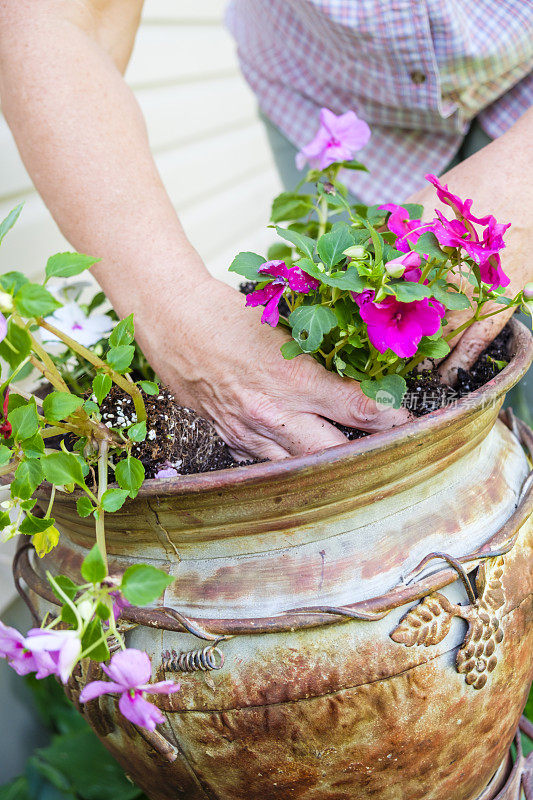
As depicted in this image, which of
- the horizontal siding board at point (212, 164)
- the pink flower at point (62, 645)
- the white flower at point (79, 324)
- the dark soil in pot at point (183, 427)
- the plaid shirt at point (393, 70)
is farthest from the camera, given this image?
the horizontal siding board at point (212, 164)

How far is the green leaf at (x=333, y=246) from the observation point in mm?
782

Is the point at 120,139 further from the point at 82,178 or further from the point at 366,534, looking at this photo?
the point at 366,534

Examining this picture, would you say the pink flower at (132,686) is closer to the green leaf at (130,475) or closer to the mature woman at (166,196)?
the green leaf at (130,475)

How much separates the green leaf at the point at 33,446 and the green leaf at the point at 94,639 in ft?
0.61

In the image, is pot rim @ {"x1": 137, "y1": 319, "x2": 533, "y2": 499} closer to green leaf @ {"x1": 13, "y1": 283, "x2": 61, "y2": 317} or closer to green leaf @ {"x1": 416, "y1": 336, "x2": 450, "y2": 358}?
green leaf @ {"x1": 416, "y1": 336, "x2": 450, "y2": 358}

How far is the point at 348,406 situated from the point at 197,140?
2191 mm

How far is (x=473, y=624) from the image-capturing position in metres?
0.81

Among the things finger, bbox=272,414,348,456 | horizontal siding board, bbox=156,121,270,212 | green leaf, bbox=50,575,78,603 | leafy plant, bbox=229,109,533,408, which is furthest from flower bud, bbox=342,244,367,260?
horizontal siding board, bbox=156,121,270,212

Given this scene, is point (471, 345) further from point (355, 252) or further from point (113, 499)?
point (113, 499)

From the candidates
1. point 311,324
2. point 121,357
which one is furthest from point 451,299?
point 121,357

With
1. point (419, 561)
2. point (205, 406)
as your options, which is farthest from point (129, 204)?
point (419, 561)

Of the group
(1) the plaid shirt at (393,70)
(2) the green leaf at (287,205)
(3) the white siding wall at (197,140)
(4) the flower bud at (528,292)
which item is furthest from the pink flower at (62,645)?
(3) the white siding wall at (197,140)

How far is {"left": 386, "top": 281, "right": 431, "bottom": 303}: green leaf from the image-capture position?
688mm

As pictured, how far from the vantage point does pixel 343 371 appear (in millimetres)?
832
